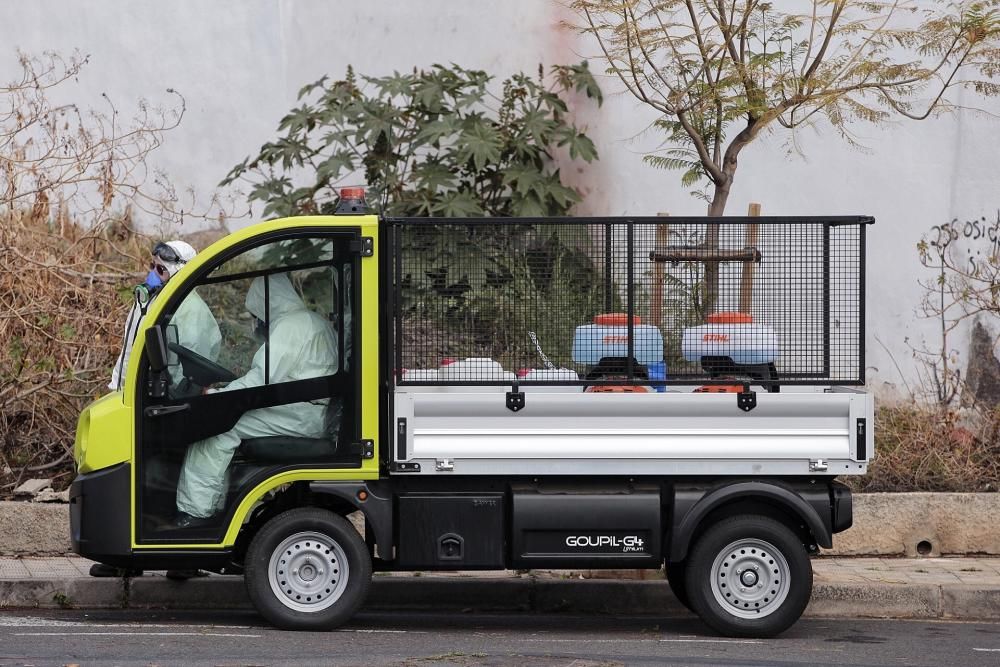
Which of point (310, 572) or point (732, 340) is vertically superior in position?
point (732, 340)

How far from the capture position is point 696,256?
7316mm

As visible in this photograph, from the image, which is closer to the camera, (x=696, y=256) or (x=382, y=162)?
(x=696, y=256)

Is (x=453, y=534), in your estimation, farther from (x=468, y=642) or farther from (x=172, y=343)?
(x=172, y=343)

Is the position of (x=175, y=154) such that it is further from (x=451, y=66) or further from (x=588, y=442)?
(x=588, y=442)

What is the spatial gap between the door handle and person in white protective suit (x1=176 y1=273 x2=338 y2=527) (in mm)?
193

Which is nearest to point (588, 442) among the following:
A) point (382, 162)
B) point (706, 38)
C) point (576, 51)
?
point (706, 38)

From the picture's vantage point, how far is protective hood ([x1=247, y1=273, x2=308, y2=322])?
7281 millimetres

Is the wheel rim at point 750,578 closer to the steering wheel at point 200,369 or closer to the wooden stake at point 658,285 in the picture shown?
the wooden stake at point 658,285

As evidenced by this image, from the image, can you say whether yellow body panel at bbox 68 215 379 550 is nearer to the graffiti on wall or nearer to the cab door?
the cab door

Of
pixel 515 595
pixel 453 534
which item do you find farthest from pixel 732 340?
pixel 515 595

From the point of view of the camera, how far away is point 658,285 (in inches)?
289

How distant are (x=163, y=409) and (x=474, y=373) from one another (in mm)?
1587

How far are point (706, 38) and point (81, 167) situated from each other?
467cm

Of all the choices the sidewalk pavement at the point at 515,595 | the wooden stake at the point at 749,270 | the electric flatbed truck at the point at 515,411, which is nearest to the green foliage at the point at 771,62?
the wooden stake at the point at 749,270
